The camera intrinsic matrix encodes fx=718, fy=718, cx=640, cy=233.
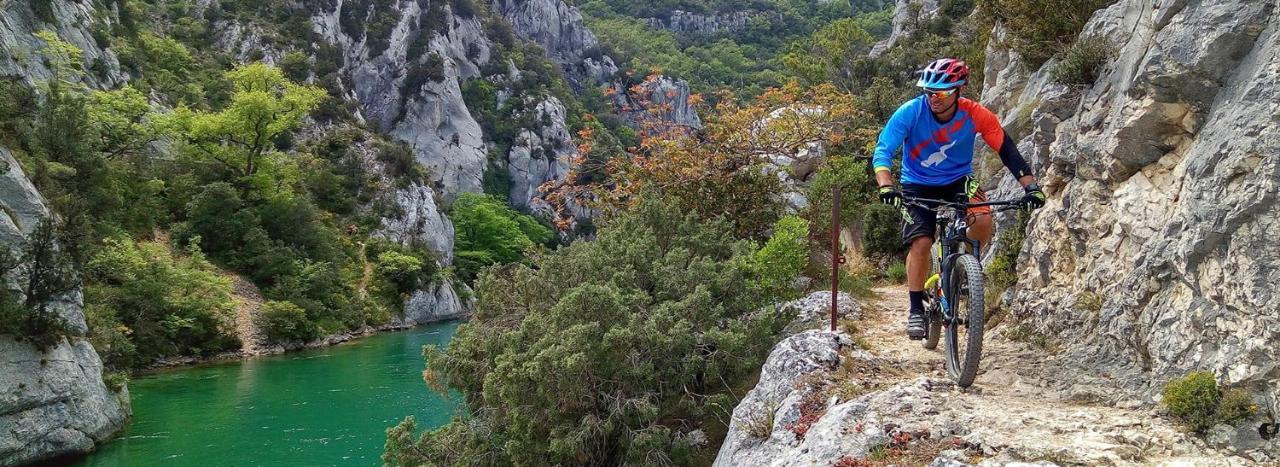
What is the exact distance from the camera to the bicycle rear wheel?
160 inches

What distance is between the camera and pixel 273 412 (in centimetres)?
1664

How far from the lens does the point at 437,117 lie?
202 ft

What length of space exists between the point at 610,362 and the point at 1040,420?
11.6 feet

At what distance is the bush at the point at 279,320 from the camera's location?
2716cm

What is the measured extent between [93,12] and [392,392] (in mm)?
29703

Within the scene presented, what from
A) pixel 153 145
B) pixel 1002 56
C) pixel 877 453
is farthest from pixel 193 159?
pixel 877 453

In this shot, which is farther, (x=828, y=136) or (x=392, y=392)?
(x=392, y=392)

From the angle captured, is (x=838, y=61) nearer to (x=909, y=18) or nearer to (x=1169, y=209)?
(x=909, y=18)

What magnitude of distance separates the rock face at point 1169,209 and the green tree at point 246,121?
34.5 m

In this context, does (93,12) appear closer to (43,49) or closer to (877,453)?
(43,49)

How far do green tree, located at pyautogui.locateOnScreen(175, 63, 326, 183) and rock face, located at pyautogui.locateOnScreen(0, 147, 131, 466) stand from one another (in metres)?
18.7

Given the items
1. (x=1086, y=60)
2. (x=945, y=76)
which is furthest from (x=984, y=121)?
(x=1086, y=60)

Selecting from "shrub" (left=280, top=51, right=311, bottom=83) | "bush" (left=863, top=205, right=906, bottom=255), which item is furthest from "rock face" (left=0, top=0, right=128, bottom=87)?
"bush" (left=863, top=205, right=906, bottom=255)

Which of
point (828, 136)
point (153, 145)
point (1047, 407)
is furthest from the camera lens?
point (153, 145)
